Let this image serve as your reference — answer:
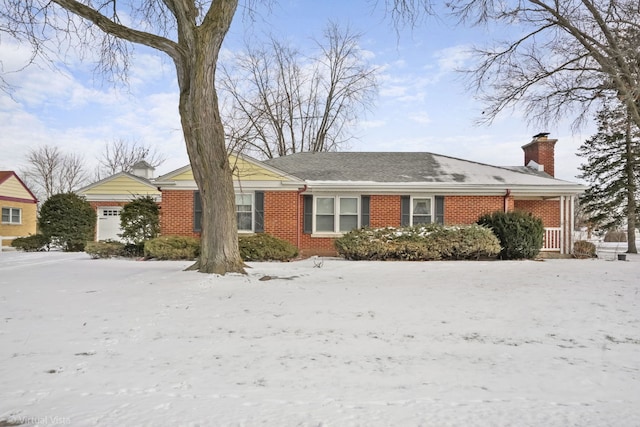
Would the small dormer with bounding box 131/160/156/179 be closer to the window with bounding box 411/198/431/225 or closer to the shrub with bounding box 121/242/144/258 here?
the shrub with bounding box 121/242/144/258

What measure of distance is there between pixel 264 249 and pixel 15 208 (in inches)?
851

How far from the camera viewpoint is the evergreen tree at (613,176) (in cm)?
2281

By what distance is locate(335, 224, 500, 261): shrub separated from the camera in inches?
454

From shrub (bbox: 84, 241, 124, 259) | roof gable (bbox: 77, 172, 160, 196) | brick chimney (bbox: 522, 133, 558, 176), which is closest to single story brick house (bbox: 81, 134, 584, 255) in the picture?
shrub (bbox: 84, 241, 124, 259)

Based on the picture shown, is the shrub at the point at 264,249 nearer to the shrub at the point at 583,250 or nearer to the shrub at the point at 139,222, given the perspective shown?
the shrub at the point at 139,222

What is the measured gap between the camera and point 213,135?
321 inches

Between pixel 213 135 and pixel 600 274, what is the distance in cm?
887

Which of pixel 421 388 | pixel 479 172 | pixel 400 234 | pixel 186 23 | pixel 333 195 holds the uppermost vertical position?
pixel 186 23

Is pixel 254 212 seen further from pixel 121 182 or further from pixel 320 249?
pixel 121 182

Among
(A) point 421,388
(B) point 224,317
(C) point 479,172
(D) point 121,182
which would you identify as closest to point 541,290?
(A) point 421,388

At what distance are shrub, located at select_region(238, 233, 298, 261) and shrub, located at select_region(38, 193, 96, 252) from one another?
962 centimetres

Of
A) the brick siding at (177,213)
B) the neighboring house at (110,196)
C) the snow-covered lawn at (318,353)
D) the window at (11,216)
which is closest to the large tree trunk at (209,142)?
the snow-covered lawn at (318,353)

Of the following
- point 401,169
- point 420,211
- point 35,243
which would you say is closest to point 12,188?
point 35,243

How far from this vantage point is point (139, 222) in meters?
13.9
